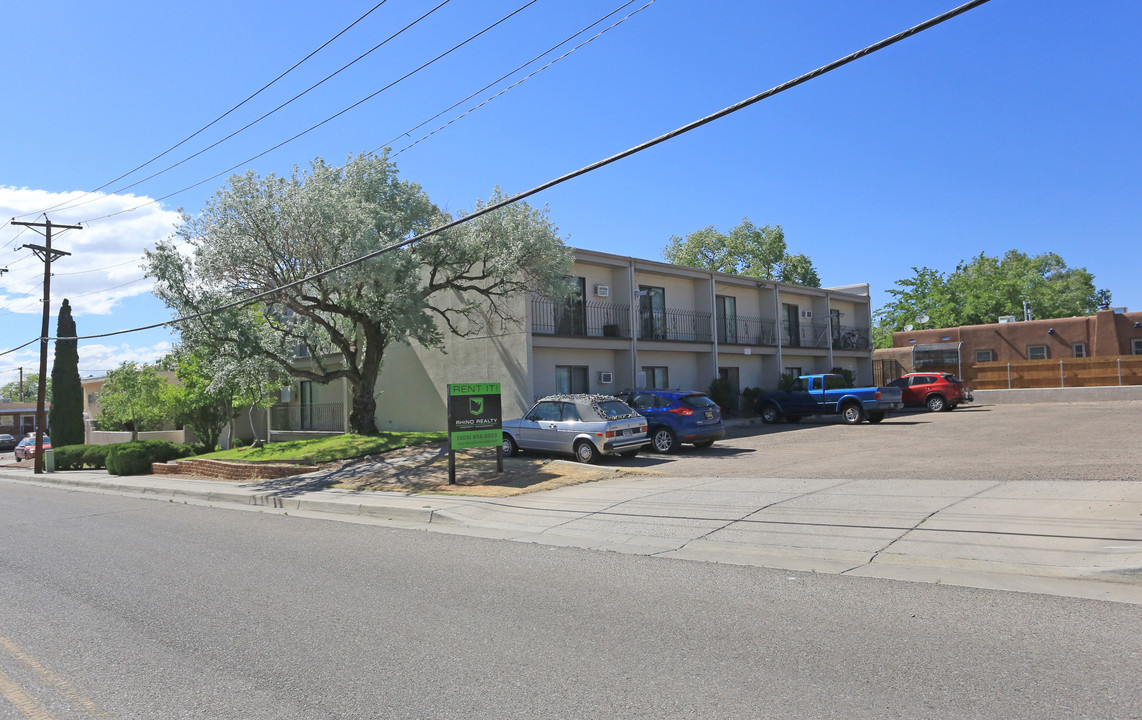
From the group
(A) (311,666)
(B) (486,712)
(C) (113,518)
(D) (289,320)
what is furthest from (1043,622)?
(D) (289,320)

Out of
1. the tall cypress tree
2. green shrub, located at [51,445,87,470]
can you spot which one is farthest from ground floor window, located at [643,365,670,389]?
the tall cypress tree

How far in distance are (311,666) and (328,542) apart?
17.9 ft

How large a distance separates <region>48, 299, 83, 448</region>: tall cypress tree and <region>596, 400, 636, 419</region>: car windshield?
98.5 ft

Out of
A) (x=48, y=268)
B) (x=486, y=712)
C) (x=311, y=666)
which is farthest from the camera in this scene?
(x=48, y=268)

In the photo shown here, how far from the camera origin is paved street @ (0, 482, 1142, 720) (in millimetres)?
4340

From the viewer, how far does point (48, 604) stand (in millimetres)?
7203

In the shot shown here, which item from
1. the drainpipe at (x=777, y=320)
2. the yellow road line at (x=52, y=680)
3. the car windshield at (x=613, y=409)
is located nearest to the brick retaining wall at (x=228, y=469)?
the car windshield at (x=613, y=409)

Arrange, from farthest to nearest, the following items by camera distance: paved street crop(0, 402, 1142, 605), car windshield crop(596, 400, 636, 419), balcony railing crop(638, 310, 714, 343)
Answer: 1. balcony railing crop(638, 310, 714, 343)
2. car windshield crop(596, 400, 636, 419)
3. paved street crop(0, 402, 1142, 605)

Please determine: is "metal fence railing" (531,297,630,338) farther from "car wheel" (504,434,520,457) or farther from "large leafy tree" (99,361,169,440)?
"large leafy tree" (99,361,169,440)

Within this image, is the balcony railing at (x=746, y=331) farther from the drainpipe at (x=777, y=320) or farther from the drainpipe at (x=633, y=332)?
the drainpipe at (x=633, y=332)

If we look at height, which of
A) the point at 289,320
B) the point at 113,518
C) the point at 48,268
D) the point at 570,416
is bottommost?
the point at 113,518

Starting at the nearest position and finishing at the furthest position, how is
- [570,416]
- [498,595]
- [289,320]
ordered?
[498,595]
[570,416]
[289,320]

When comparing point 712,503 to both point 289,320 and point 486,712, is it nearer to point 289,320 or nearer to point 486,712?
point 486,712

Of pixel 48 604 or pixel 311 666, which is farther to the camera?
pixel 48 604
